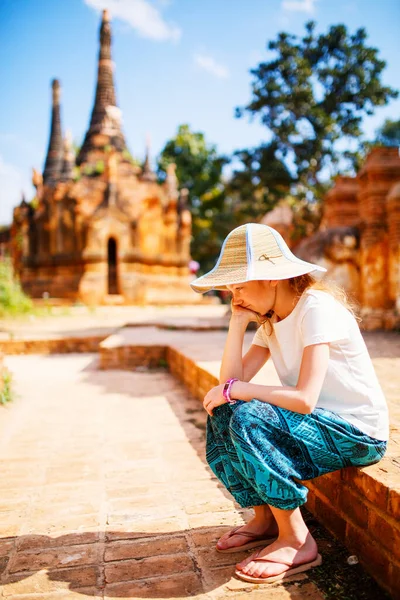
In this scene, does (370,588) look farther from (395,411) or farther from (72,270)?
(72,270)

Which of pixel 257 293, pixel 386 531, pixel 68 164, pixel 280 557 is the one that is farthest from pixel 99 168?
pixel 386 531

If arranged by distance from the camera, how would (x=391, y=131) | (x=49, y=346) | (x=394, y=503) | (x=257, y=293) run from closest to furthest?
1. (x=394, y=503)
2. (x=257, y=293)
3. (x=49, y=346)
4. (x=391, y=131)

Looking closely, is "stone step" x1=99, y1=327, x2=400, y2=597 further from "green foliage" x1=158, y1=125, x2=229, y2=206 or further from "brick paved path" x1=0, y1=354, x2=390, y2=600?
"green foliage" x1=158, y1=125, x2=229, y2=206

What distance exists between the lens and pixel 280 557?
5.52 ft

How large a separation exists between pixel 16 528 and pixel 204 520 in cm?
83

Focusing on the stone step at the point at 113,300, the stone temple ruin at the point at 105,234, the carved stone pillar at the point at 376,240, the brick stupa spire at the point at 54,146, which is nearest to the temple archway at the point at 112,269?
the stone temple ruin at the point at 105,234

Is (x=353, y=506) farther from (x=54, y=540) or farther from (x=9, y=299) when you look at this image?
(x=9, y=299)

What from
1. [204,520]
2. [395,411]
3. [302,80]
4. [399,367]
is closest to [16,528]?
[204,520]

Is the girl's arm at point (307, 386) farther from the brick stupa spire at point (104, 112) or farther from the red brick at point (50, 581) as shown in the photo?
the brick stupa spire at point (104, 112)

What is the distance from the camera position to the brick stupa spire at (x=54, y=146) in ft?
87.8

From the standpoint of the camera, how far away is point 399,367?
416 cm

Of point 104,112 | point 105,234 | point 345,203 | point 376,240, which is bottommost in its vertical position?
point 376,240

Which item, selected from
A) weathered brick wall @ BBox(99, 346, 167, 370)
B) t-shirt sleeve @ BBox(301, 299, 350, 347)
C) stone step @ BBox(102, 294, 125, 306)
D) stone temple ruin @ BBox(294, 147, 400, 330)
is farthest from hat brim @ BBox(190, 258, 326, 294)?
stone step @ BBox(102, 294, 125, 306)

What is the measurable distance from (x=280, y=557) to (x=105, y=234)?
1902cm
